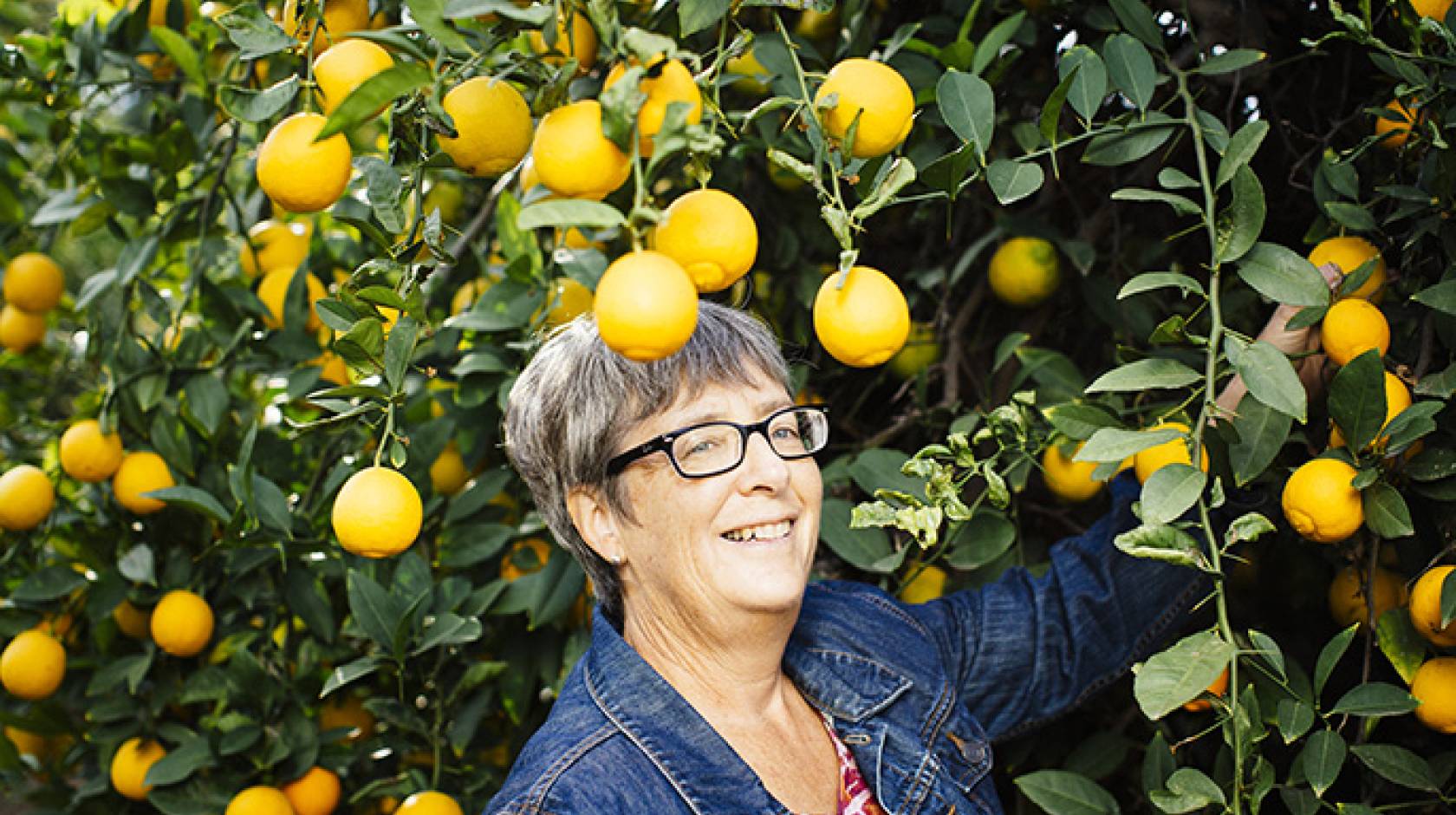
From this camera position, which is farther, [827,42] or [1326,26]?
[827,42]

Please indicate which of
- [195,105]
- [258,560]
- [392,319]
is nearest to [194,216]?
[195,105]

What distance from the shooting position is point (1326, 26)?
4.88ft

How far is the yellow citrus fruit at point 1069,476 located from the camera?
152cm

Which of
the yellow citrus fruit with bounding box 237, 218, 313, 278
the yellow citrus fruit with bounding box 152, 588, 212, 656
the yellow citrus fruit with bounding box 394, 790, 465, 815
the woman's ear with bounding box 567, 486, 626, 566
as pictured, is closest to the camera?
the woman's ear with bounding box 567, 486, 626, 566

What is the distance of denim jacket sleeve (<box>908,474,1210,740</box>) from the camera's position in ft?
4.75

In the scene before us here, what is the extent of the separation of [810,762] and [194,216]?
136 cm

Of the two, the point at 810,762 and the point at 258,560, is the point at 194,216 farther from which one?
the point at 810,762

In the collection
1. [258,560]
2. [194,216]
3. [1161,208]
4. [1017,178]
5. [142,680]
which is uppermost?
[1017,178]

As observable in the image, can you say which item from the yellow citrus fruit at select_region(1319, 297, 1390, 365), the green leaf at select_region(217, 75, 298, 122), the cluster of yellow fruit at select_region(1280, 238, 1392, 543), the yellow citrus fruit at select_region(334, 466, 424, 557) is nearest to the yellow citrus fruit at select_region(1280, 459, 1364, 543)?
the cluster of yellow fruit at select_region(1280, 238, 1392, 543)

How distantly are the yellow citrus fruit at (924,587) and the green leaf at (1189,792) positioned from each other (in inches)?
25.2

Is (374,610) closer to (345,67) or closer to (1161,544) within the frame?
(345,67)

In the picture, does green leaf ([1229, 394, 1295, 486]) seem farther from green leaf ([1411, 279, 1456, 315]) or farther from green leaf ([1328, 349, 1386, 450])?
green leaf ([1411, 279, 1456, 315])

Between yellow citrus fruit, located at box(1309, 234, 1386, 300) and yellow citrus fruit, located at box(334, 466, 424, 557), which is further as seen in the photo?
yellow citrus fruit, located at box(1309, 234, 1386, 300)

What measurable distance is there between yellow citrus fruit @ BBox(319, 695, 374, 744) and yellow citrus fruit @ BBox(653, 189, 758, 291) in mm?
1234
